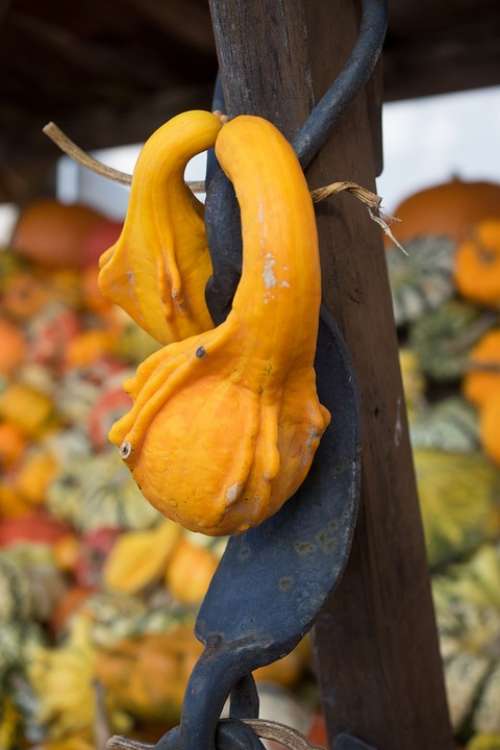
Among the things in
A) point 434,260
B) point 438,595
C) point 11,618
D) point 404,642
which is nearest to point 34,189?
point 434,260

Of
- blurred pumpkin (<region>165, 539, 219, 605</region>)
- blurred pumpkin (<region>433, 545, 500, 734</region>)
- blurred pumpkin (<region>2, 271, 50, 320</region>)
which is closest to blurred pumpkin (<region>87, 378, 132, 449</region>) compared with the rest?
Answer: blurred pumpkin (<region>165, 539, 219, 605</region>)

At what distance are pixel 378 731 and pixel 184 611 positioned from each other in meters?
1.21

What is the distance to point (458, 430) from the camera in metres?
2.40

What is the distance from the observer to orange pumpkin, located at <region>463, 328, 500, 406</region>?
7.92 feet

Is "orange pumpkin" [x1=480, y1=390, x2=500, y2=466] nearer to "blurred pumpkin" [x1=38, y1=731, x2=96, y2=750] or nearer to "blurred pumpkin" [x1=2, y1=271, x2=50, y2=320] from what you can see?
"blurred pumpkin" [x1=38, y1=731, x2=96, y2=750]

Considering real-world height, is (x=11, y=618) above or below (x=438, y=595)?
below

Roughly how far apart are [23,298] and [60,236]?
0.97 ft

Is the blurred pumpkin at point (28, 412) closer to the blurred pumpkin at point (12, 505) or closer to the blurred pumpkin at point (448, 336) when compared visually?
the blurred pumpkin at point (12, 505)

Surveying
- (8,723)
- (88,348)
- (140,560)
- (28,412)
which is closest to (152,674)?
(8,723)

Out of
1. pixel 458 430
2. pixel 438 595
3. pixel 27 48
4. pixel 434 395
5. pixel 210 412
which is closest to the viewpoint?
pixel 210 412

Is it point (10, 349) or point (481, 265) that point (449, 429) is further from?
point (10, 349)

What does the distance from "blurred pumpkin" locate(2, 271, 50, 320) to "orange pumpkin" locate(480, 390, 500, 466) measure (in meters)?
1.77

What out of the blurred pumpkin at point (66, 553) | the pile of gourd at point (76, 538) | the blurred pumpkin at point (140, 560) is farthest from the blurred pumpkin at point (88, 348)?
the blurred pumpkin at point (140, 560)

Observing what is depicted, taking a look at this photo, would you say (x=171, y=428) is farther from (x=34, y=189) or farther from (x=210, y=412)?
(x=34, y=189)
